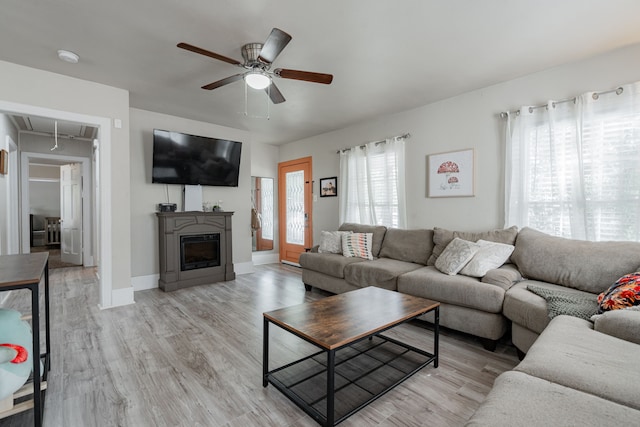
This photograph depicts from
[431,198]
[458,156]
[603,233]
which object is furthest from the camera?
[431,198]

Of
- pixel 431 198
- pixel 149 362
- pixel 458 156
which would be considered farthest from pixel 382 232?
pixel 149 362

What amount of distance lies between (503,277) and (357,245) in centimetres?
182


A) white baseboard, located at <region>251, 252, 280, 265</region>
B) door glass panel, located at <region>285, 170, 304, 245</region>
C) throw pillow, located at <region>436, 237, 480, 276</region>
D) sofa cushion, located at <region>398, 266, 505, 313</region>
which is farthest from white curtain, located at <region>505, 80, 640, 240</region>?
white baseboard, located at <region>251, 252, 280, 265</region>

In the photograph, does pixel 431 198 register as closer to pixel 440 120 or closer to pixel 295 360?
pixel 440 120

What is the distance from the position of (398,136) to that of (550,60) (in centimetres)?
183

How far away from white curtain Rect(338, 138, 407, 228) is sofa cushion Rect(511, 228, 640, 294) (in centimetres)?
162

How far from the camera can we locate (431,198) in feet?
12.9

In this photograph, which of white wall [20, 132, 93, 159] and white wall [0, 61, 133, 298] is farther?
white wall [20, 132, 93, 159]

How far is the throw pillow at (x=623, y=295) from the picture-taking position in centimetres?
177

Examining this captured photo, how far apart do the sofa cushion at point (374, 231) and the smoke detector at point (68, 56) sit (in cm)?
362

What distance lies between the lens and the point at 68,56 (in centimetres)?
268

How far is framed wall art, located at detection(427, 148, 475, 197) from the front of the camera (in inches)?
140

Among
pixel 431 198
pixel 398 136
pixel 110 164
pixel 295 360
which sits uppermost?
pixel 398 136

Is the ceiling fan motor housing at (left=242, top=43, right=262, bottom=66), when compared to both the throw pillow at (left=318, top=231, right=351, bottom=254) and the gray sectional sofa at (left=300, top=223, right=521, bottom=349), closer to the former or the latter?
the gray sectional sofa at (left=300, top=223, right=521, bottom=349)
